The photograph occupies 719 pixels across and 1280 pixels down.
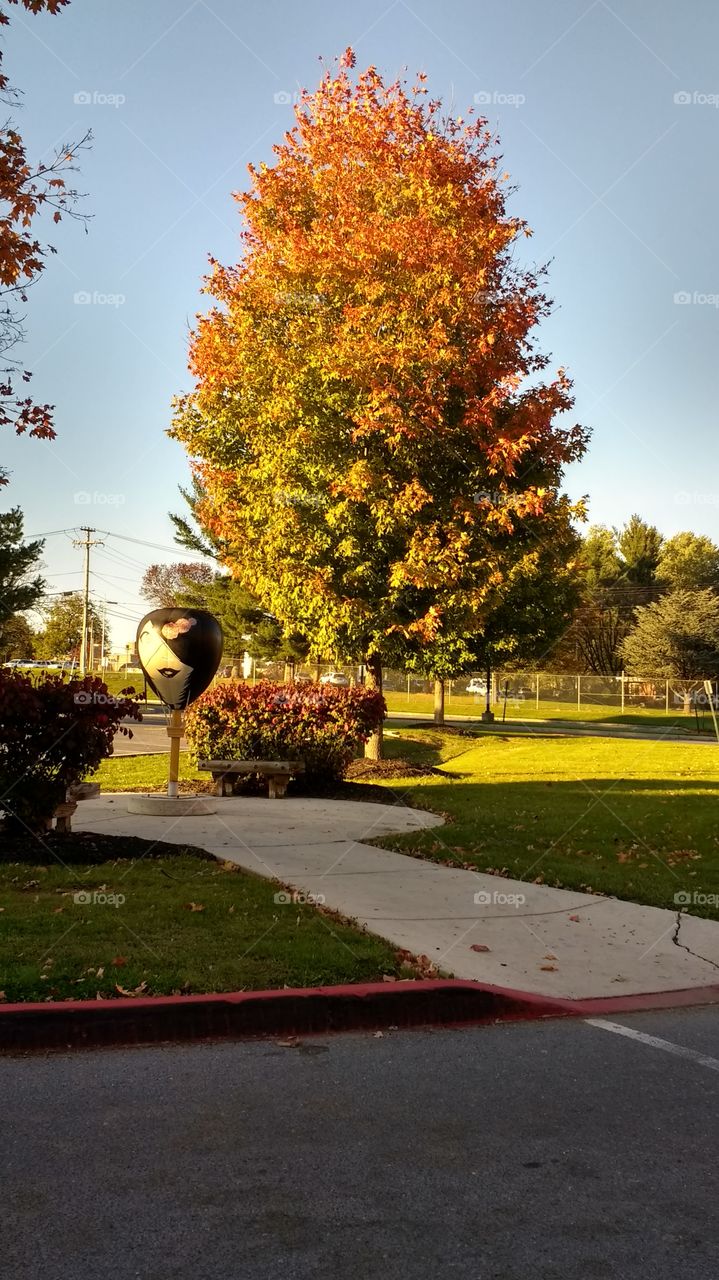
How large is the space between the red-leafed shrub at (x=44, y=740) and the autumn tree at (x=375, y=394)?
812cm

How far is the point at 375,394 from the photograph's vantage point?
51.5 feet

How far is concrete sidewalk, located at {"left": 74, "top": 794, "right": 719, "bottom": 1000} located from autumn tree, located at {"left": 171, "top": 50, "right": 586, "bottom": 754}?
Result: 7.51m

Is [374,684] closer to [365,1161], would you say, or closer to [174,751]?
[174,751]

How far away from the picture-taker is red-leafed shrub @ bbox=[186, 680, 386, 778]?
13.4 m

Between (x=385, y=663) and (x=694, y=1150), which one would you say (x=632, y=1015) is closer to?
(x=694, y=1150)

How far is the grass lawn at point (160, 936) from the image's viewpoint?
4953 mm

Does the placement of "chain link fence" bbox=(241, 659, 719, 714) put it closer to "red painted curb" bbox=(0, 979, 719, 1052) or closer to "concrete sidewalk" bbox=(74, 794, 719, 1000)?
"concrete sidewalk" bbox=(74, 794, 719, 1000)

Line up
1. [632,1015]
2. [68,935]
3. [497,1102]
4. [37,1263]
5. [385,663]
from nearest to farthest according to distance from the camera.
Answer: [37,1263] < [497,1102] < [632,1015] < [68,935] < [385,663]

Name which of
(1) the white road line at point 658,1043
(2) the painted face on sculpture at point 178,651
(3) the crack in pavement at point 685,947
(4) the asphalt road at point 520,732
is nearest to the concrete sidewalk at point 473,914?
(3) the crack in pavement at point 685,947

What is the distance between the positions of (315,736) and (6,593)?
994 inches

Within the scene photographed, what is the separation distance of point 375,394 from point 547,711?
36765mm

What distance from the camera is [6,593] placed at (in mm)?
35094

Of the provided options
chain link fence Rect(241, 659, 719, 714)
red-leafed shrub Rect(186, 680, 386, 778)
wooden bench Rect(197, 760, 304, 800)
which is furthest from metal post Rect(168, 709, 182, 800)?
chain link fence Rect(241, 659, 719, 714)

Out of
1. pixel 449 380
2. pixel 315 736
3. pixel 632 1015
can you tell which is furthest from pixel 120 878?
pixel 449 380
